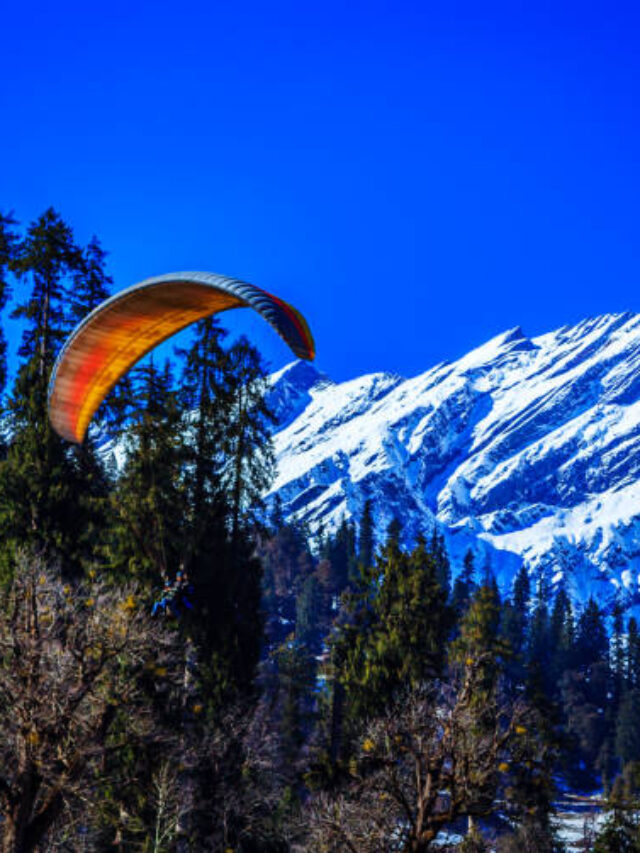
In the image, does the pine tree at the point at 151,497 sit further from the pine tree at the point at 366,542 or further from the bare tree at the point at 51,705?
the pine tree at the point at 366,542

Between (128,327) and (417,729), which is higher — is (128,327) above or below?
above

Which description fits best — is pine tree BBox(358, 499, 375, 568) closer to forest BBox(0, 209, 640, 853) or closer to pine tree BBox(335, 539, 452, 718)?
forest BBox(0, 209, 640, 853)

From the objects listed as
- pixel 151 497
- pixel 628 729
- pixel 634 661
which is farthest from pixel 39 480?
pixel 634 661

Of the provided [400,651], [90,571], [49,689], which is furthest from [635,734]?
[49,689]

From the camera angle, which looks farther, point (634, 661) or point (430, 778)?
point (634, 661)

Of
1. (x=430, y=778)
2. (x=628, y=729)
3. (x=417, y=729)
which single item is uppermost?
(x=628, y=729)

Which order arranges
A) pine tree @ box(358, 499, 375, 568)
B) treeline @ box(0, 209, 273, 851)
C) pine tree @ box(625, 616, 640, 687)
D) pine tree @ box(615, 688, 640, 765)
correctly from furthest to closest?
pine tree @ box(358, 499, 375, 568) < pine tree @ box(625, 616, 640, 687) < pine tree @ box(615, 688, 640, 765) < treeline @ box(0, 209, 273, 851)

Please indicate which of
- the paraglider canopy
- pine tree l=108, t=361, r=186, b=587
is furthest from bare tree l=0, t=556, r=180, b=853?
pine tree l=108, t=361, r=186, b=587

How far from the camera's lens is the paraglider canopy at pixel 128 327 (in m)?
17.9

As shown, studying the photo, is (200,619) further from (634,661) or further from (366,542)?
(366,542)

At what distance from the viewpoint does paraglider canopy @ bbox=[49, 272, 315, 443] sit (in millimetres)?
17906

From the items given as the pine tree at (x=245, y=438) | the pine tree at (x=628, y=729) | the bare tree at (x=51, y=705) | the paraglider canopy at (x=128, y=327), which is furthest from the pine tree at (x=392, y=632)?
Result: the pine tree at (x=628, y=729)

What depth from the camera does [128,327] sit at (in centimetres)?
2053

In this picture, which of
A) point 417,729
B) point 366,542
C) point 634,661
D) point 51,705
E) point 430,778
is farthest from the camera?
point 366,542
